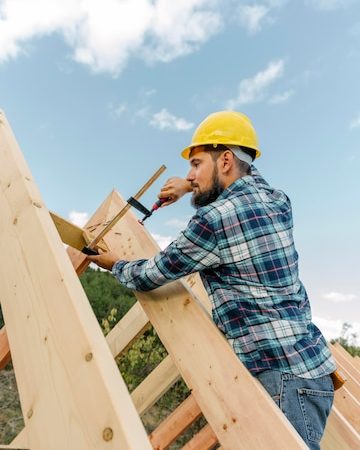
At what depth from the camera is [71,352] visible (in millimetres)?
1120

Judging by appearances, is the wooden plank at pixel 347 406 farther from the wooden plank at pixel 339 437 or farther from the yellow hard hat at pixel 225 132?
the yellow hard hat at pixel 225 132

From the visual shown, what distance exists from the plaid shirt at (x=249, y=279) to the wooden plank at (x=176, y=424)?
231 cm

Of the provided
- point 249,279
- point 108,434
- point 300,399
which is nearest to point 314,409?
point 300,399

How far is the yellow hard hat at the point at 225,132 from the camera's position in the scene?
2051 millimetres

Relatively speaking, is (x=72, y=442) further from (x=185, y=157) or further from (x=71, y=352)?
(x=185, y=157)

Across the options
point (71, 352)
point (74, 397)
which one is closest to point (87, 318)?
point (71, 352)

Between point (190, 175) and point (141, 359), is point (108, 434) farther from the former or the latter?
point (141, 359)

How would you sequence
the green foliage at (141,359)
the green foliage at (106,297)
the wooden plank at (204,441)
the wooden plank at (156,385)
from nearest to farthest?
the wooden plank at (156,385) → the wooden plank at (204,441) → the green foliage at (141,359) → the green foliage at (106,297)

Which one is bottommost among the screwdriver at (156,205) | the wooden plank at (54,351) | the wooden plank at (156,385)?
the wooden plank at (54,351)

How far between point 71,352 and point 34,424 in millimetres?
192

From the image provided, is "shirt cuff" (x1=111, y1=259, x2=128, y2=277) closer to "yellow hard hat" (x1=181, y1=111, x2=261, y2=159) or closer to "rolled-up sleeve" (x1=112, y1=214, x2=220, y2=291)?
"rolled-up sleeve" (x1=112, y1=214, x2=220, y2=291)

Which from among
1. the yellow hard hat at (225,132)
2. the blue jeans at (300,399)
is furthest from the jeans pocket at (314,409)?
the yellow hard hat at (225,132)

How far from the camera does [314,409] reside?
5.66 ft

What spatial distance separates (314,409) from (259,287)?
0.52 m
